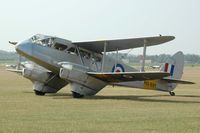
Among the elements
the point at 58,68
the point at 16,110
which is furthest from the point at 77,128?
the point at 58,68

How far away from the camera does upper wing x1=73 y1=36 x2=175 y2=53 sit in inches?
913

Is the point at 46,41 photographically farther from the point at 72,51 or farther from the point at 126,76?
the point at 126,76

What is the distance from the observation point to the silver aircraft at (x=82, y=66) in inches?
880

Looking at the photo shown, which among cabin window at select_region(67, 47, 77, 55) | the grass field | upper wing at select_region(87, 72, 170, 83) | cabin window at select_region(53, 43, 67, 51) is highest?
cabin window at select_region(53, 43, 67, 51)

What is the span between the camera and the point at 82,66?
896 inches

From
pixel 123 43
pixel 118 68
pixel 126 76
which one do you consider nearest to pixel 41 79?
pixel 118 68

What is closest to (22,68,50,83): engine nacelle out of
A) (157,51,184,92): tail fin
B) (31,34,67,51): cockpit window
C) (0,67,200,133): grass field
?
(31,34,67,51): cockpit window

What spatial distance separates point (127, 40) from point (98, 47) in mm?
1650

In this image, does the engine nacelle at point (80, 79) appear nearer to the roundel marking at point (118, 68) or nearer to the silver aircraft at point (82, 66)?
the silver aircraft at point (82, 66)

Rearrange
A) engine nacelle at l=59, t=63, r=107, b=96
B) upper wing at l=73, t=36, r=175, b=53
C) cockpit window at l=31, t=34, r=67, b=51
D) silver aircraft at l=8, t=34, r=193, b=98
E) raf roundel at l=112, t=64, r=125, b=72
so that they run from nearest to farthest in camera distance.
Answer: engine nacelle at l=59, t=63, r=107, b=96
silver aircraft at l=8, t=34, r=193, b=98
cockpit window at l=31, t=34, r=67, b=51
upper wing at l=73, t=36, r=175, b=53
raf roundel at l=112, t=64, r=125, b=72

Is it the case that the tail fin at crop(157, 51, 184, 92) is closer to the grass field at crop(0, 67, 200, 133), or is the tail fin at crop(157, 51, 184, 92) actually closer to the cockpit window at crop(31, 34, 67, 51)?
the cockpit window at crop(31, 34, 67, 51)

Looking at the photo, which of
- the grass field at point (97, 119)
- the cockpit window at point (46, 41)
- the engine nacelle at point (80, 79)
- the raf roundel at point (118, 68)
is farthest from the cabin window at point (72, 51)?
the grass field at point (97, 119)

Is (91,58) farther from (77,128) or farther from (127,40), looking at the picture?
(77,128)

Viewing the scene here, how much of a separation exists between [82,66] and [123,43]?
2.70 m
